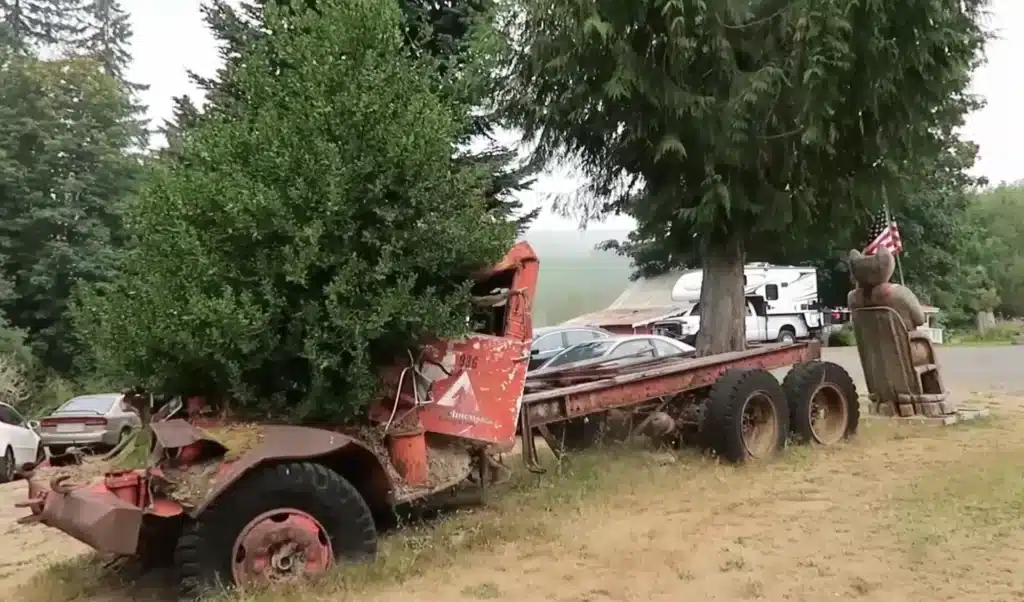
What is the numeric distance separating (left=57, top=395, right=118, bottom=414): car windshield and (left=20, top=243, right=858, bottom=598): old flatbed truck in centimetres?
1220

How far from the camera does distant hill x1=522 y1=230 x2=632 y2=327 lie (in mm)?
9234

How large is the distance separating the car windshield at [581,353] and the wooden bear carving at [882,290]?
15.0 ft

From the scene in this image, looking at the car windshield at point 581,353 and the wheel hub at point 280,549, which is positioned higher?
the car windshield at point 581,353

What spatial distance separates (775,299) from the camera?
106 feet

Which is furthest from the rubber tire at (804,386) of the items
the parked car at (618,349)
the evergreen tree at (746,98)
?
the parked car at (618,349)

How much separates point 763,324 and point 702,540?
26.2 metres

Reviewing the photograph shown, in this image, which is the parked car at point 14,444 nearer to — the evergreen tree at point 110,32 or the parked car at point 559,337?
the parked car at point 559,337

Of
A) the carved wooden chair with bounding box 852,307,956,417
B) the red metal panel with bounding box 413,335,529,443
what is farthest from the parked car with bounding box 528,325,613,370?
the red metal panel with bounding box 413,335,529,443

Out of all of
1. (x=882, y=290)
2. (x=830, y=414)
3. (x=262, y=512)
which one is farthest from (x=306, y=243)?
(x=882, y=290)

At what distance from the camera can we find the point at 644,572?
19.3 feet

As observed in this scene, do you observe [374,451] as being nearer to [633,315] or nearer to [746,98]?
[746,98]

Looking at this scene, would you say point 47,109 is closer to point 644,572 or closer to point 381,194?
point 381,194

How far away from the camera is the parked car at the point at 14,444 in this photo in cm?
1505

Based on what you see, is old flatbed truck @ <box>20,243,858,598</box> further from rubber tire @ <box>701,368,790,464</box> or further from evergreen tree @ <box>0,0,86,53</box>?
evergreen tree @ <box>0,0,86,53</box>
